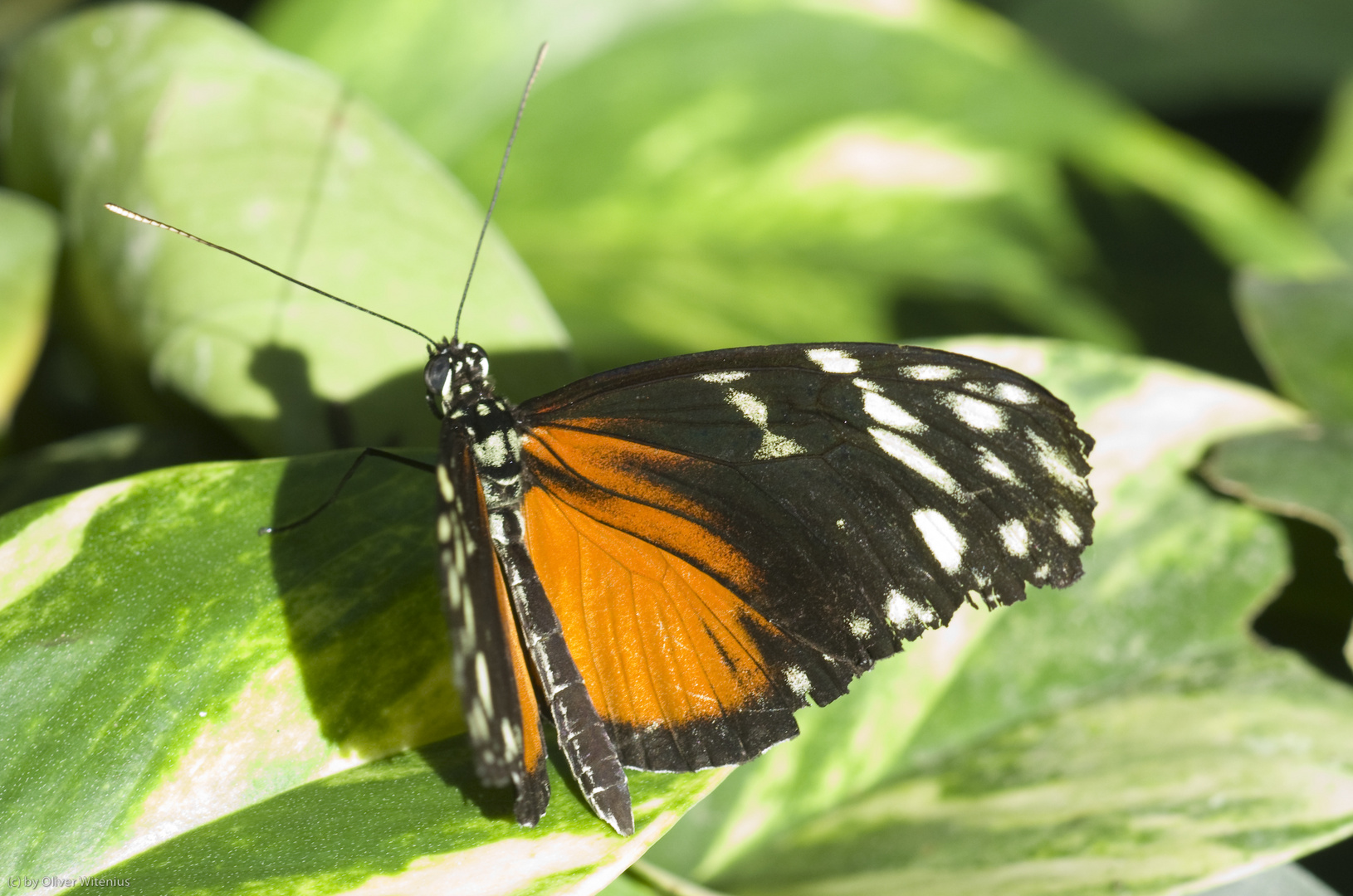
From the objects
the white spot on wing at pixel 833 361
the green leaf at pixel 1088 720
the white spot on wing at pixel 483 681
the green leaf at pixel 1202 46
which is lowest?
the green leaf at pixel 1088 720

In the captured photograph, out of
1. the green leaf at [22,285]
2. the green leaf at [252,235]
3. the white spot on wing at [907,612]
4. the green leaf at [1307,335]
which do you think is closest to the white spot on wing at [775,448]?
the white spot on wing at [907,612]

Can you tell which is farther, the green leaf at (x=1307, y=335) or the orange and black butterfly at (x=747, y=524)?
the green leaf at (x=1307, y=335)

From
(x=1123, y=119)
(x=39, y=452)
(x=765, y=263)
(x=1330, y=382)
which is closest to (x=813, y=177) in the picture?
(x=765, y=263)

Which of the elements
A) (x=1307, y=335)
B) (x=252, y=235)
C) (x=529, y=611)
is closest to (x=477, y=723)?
(x=529, y=611)

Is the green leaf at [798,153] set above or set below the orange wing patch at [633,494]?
above

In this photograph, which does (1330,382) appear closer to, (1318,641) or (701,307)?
(1318,641)

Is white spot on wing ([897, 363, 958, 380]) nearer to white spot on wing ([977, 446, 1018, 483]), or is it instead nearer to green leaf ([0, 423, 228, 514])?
white spot on wing ([977, 446, 1018, 483])

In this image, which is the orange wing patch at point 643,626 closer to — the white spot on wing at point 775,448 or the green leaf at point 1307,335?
the white spot on wing at point 775,448
